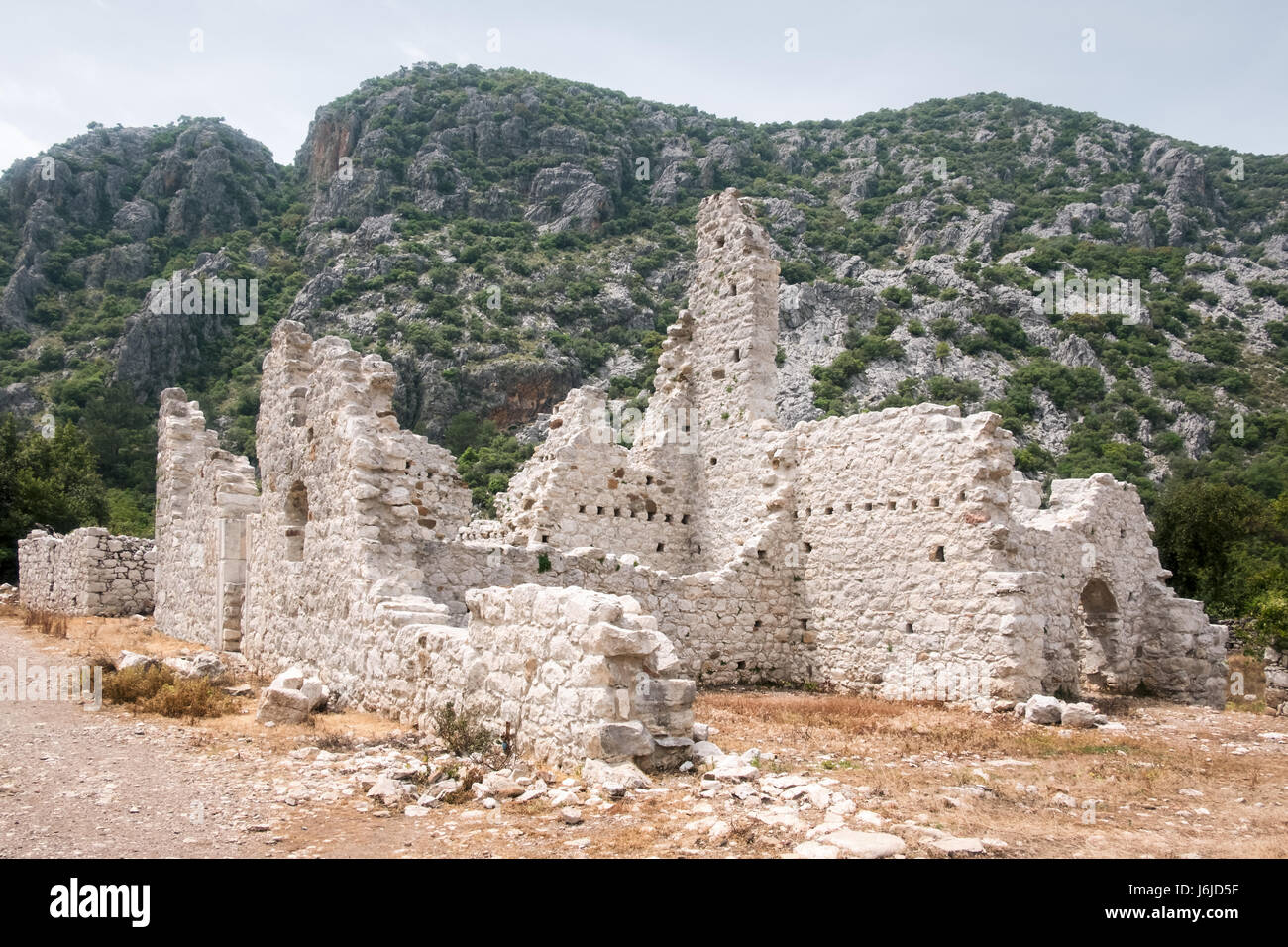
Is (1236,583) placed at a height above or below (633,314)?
below

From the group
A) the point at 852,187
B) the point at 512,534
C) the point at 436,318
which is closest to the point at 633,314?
the point at 436,318

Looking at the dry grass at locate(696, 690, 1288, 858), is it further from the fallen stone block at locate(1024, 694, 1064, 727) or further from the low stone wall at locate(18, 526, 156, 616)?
the low stone wall at locate(18, 526, 156, 616)

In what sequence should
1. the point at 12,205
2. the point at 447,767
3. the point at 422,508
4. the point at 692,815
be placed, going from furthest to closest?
1. the point at 12,205
2. the point at 422,508
3. the point at 447,767
4. the point at 692,815

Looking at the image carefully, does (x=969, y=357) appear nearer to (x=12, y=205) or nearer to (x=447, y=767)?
(x=447, y=767)

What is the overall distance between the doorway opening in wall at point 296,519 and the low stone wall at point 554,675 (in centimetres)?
370

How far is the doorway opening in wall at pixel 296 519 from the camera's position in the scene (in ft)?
38.7

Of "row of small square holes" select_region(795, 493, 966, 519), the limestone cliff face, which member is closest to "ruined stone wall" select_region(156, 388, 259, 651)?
"row of small square holes" select_region(795, 493, 966, 519)

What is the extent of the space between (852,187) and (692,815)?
76.9 m

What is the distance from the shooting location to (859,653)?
12930mm

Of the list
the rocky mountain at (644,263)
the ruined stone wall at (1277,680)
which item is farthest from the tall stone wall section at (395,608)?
the rocky mountain at (644,263)

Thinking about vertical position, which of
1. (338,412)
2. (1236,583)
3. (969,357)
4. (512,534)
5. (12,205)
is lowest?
(1236,583)

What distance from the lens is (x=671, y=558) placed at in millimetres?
16000

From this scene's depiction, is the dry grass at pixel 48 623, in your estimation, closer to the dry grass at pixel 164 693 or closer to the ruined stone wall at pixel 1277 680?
the dry grass at pixel 164 693

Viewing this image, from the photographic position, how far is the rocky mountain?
51906mm
